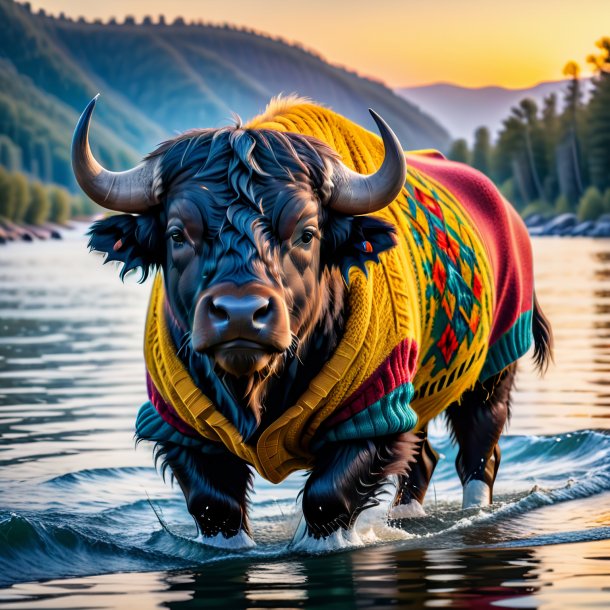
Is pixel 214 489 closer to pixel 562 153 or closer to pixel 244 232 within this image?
pixel 244 232

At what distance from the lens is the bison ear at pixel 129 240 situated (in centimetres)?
706

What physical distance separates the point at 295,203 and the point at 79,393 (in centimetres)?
802

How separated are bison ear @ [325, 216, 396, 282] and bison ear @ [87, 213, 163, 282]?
80 cm

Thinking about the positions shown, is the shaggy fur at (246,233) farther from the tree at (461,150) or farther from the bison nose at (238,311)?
the tree at (461,150)

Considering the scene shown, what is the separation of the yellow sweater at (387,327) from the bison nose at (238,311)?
987mm

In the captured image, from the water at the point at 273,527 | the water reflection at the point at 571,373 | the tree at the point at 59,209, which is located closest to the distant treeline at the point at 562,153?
the tree at the point at 59,209

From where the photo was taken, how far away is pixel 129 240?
23.5ft

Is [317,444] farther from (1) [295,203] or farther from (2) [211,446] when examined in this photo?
(1) [295,203]

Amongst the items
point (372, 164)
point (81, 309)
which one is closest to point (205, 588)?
point (372, 164)

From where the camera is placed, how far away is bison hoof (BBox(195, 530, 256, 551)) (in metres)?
7.45

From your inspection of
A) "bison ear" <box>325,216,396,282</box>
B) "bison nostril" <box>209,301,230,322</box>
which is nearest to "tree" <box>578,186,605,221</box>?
"bison ear" <box>325,216,396,282</box>

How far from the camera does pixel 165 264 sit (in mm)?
7031

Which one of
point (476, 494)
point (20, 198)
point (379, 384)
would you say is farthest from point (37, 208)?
point (379, 384)

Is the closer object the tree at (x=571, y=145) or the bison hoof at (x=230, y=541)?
the bison hoof at (x=230, y=541)
